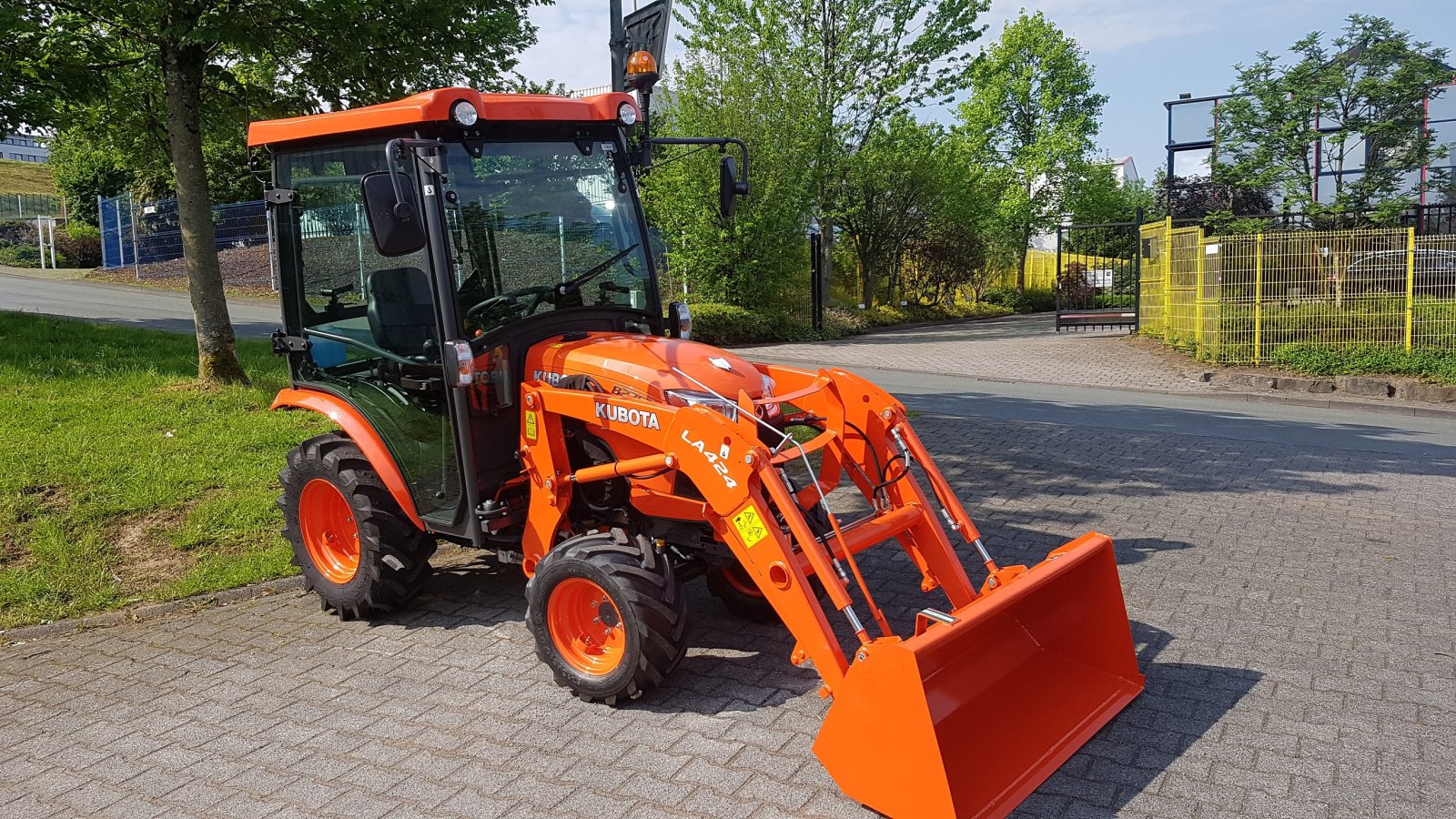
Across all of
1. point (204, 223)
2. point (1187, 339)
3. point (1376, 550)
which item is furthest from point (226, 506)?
point (1187, 339)

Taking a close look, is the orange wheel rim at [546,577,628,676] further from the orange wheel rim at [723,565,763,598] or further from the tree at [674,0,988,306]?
the tree at [674,0,988,306]

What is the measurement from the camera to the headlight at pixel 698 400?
14.4 feet

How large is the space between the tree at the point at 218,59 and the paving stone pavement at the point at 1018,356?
918 centimetres

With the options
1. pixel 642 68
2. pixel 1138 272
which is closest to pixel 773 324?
pixel 1138 272

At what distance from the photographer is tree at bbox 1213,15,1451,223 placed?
17.5 metres

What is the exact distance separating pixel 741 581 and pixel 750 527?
1225mm

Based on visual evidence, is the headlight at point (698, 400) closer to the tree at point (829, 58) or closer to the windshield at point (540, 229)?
the windshield at point (540, 229)

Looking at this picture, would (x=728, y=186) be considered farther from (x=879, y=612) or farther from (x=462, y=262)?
(x=879, y=612)

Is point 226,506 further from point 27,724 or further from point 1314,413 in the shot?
point 1314,413

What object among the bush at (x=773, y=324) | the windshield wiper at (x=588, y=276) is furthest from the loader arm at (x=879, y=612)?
the bush at (x=773, y=324)

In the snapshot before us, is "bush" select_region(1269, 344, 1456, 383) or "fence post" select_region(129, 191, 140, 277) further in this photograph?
"fence post" select_region(129, 191, 140, 277)

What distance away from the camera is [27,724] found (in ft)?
14.0

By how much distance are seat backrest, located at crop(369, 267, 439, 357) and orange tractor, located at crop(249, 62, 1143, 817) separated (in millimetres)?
18

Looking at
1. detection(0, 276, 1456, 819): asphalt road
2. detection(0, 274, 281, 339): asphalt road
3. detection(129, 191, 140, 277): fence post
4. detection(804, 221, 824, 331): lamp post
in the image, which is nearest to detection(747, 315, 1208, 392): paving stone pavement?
detection(804, 221, 824, 331): lamp post
